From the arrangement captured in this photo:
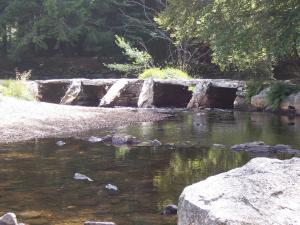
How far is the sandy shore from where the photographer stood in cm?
1409

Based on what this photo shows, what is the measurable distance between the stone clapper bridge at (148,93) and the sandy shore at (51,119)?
3627 millimetres

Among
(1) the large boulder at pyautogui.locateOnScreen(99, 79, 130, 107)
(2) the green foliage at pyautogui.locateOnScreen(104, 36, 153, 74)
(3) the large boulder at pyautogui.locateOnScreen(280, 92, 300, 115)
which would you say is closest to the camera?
(3) the large boulder at pyautogui.locateOnScreen(280, 92, 300, 115)

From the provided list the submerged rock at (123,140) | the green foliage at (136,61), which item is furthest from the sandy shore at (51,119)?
the green foliage at (136,61)

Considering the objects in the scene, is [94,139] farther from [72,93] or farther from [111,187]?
[72,93]

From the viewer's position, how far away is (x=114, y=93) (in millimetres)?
24422

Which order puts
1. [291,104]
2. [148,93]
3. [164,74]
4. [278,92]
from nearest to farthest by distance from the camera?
[291,104] → [278,92] → [148,93] → [164,74]

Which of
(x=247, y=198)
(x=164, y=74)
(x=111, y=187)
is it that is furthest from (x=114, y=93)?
(x=247, y=198)

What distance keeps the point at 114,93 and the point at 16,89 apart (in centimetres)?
454

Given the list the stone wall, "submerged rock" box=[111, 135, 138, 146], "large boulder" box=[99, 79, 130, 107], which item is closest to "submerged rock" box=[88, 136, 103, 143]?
"submerged rock" box=[111, 135, 138, 146]

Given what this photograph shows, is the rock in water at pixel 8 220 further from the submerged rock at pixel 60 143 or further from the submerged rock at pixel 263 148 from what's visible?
the submerged rock at pixel 60 143

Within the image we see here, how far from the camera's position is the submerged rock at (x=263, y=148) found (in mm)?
11047

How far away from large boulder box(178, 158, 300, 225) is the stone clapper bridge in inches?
719

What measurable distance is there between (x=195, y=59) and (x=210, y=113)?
448 inches

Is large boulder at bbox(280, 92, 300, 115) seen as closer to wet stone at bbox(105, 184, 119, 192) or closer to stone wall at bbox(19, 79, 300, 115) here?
stone wall at bbox(19, 79, 300, 115)
